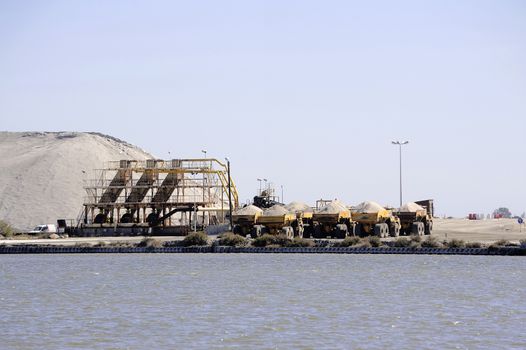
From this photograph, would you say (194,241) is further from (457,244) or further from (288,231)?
(457,244)

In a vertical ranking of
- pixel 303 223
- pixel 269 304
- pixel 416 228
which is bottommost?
pixel 269 304

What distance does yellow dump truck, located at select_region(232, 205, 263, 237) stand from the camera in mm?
88000

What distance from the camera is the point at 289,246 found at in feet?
266

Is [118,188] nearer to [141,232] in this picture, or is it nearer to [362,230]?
[141,232]

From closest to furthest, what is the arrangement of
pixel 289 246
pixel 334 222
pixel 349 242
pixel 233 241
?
pixel 349 242, pixel 289 246, pixel 233 241, pixel 334 222

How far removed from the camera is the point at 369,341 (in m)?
32.2

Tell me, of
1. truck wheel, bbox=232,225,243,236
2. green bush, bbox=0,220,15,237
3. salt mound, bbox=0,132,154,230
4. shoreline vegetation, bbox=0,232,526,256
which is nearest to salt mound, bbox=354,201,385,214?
shoreline vegetation, bbox=0,232,526,256

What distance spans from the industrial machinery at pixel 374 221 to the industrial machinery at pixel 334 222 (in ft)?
2.64

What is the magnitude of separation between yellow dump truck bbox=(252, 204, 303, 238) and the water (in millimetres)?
14925

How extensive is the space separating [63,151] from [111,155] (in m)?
9.12

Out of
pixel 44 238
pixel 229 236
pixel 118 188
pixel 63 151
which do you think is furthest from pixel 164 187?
pixel 63 151

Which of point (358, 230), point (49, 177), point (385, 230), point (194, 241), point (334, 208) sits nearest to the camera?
point (194, 241)

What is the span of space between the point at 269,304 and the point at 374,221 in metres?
44.4

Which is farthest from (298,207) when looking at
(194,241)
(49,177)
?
(49,177)
